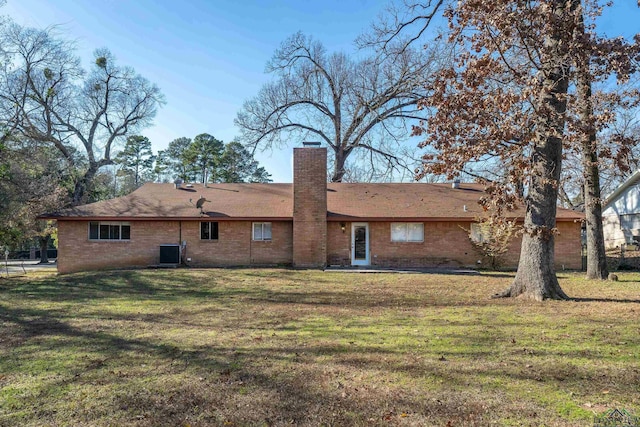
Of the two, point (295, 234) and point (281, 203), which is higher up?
point (281, 203)

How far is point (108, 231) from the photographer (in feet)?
55.8

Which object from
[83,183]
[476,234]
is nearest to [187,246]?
[476,234]

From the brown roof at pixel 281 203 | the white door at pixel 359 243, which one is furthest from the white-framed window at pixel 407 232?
the white door at pixel 359 243

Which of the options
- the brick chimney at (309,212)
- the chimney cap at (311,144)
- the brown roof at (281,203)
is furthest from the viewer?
the chimney cap at (311,144)

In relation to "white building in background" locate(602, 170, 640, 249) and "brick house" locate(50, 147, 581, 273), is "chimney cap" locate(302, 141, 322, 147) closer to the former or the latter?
"brick house" locate(50, 147, 581, 273)

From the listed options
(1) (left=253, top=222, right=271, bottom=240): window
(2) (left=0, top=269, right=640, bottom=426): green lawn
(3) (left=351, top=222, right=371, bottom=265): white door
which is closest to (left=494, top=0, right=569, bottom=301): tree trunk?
(2) (left=0, top=269, right=640, bottom=426): green lawn

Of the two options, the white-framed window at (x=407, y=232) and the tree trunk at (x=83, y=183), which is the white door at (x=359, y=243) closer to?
the white-framed window at (x=407, y=232)

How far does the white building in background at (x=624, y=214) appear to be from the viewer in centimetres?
2164

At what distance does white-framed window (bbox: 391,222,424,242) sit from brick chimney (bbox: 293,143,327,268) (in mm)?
2981

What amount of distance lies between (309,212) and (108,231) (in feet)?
28.3

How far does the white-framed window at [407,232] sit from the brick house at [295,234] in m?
0.04

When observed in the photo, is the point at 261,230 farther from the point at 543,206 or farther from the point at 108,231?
the point at 543,206

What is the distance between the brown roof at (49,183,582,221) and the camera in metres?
16.6

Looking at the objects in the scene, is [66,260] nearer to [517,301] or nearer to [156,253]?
[156,253]
